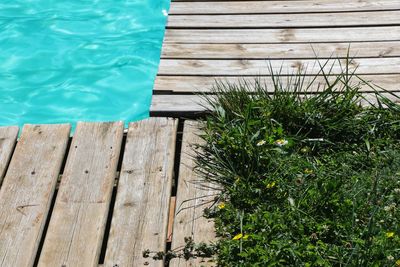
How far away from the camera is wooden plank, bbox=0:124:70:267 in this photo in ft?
11.1

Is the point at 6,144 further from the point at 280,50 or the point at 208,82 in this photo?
the point at 280,50

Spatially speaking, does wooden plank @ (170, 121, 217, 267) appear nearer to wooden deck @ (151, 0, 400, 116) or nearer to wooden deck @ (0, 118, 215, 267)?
wooden deck @ (0, 118, 215, 267)

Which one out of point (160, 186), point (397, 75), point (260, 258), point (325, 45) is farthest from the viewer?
point (325, 45)

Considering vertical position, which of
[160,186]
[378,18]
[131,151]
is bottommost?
[160,186]

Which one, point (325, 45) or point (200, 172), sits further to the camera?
point (325, 45)

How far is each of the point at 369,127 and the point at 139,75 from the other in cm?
344

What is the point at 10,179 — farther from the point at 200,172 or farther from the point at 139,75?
the point at 139,75

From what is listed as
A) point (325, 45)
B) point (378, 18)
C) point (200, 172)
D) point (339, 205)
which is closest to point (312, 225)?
point (339, 205)

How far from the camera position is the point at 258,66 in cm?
475

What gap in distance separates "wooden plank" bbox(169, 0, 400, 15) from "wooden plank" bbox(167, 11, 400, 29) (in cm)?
8

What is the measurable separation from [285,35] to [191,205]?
6.59ft

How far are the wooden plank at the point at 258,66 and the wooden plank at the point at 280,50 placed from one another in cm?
8

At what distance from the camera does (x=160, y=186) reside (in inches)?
146

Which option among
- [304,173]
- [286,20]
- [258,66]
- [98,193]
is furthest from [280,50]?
[98,193]
